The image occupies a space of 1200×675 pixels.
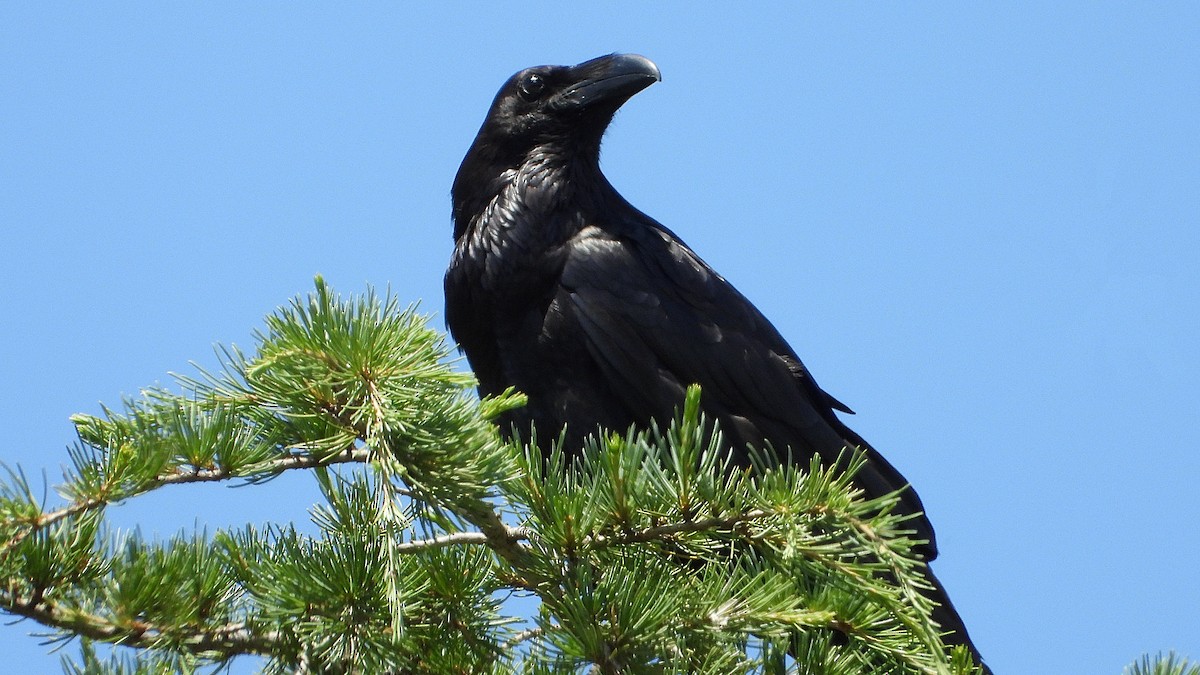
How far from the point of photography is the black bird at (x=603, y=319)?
4.52 metres

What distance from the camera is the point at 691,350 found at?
468cm

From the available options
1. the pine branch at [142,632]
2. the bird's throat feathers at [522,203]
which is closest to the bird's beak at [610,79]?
the bird's throat feathers at [522,203]

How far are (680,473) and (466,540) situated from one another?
0.76 meters

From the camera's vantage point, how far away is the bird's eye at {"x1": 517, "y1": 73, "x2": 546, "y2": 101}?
539 cm

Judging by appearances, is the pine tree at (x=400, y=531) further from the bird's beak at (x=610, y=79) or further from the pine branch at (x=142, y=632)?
the bird's beak at (x=610, y=79)

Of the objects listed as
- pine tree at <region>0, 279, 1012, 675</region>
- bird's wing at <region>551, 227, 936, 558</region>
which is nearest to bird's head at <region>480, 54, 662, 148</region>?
bird's wing at <region>551, 227, 936, 558</region>

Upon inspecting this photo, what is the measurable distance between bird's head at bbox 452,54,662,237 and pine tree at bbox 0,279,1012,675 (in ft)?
9.32

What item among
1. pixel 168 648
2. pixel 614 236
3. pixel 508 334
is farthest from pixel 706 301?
pixel 168 648

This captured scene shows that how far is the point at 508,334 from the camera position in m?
4.64

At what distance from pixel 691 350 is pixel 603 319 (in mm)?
393

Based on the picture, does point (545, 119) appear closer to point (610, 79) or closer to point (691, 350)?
point (610, 79)

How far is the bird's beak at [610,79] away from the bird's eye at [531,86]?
112 mm

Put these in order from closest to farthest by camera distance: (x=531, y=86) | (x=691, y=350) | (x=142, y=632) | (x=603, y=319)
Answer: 1. (x=142, y=632)
2. (x=603, y=319)
3. (x=691, y=350)
4. (x=531, y=86)

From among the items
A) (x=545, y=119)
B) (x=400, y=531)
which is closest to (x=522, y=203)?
(x=545, y=119)
